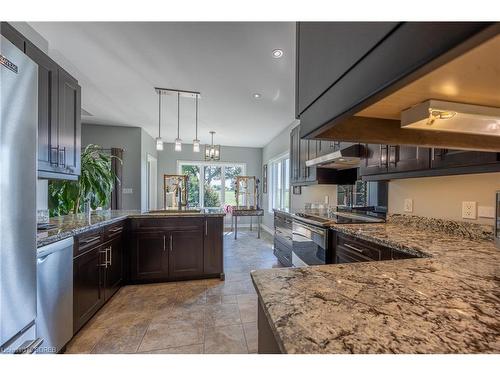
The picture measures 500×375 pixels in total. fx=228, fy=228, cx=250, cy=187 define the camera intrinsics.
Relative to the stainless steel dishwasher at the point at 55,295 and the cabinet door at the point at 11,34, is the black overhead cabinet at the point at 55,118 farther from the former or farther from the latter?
the stainless steel dishwasher at the point at 55,295

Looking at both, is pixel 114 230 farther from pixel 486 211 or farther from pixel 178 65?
pixel 486 211

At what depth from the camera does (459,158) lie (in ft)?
4.75

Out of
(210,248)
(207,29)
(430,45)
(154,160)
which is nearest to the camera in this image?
(430,45)

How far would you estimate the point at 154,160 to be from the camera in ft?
20.9

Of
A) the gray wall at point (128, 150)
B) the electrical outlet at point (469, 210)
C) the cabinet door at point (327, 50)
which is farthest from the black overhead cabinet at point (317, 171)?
the gray wall at point (128, 150)

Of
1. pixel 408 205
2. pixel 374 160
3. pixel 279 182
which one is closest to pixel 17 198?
pixel 374 160

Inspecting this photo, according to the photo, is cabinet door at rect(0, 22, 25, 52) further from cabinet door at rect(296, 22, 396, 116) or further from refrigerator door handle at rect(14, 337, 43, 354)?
cabinet door at rect(296, 22, 396, 116)

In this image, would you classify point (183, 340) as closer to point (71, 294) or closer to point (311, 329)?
point (71, 294)

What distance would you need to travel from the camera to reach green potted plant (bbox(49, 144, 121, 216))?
2.52m

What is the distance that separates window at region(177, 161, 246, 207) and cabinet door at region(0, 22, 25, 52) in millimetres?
5413

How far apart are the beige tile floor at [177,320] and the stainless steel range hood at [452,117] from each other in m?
1.84

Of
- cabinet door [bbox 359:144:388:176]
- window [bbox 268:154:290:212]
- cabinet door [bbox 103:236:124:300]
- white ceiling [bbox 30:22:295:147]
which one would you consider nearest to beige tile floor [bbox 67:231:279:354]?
cabinet door [bbox 103:236:124:300]
